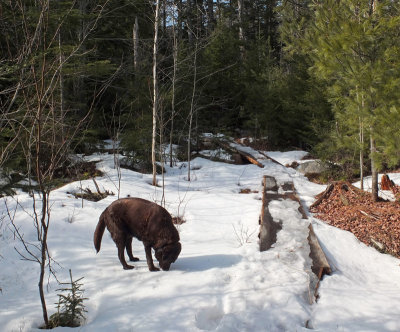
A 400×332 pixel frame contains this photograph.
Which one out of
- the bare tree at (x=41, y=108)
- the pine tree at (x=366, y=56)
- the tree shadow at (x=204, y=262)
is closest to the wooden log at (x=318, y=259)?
the tree shadow at (x=204, y=262)

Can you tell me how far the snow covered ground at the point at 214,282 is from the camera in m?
3.09

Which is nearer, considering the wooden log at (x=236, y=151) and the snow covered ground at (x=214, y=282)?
the snow covered ground at (x=214, y=282)

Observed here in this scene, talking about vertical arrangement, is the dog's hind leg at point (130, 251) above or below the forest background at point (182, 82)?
below

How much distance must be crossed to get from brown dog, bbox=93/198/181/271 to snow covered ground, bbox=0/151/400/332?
0.23 meters

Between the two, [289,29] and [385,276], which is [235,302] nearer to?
[385,276]

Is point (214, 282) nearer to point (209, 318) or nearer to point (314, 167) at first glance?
point (209, 318)

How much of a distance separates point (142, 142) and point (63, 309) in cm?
878

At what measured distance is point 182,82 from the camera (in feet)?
44.0

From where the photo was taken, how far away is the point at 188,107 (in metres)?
13.7

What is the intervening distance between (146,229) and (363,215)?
4.81 metres

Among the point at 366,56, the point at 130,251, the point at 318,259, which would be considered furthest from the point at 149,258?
the point at 366,56

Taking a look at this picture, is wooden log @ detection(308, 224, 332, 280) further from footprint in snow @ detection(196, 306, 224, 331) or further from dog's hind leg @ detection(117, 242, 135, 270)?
dog's hind leg @ detection(117, 242, 135, 270)

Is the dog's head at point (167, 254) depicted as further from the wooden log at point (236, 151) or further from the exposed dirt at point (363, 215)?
the wooden log at point (236, 151)

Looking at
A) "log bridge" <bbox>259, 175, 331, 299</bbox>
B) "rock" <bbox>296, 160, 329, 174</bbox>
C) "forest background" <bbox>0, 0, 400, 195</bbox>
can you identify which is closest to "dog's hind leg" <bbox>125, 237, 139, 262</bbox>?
"forest background" <bbox>0, 0, 400, 195</bbox>
